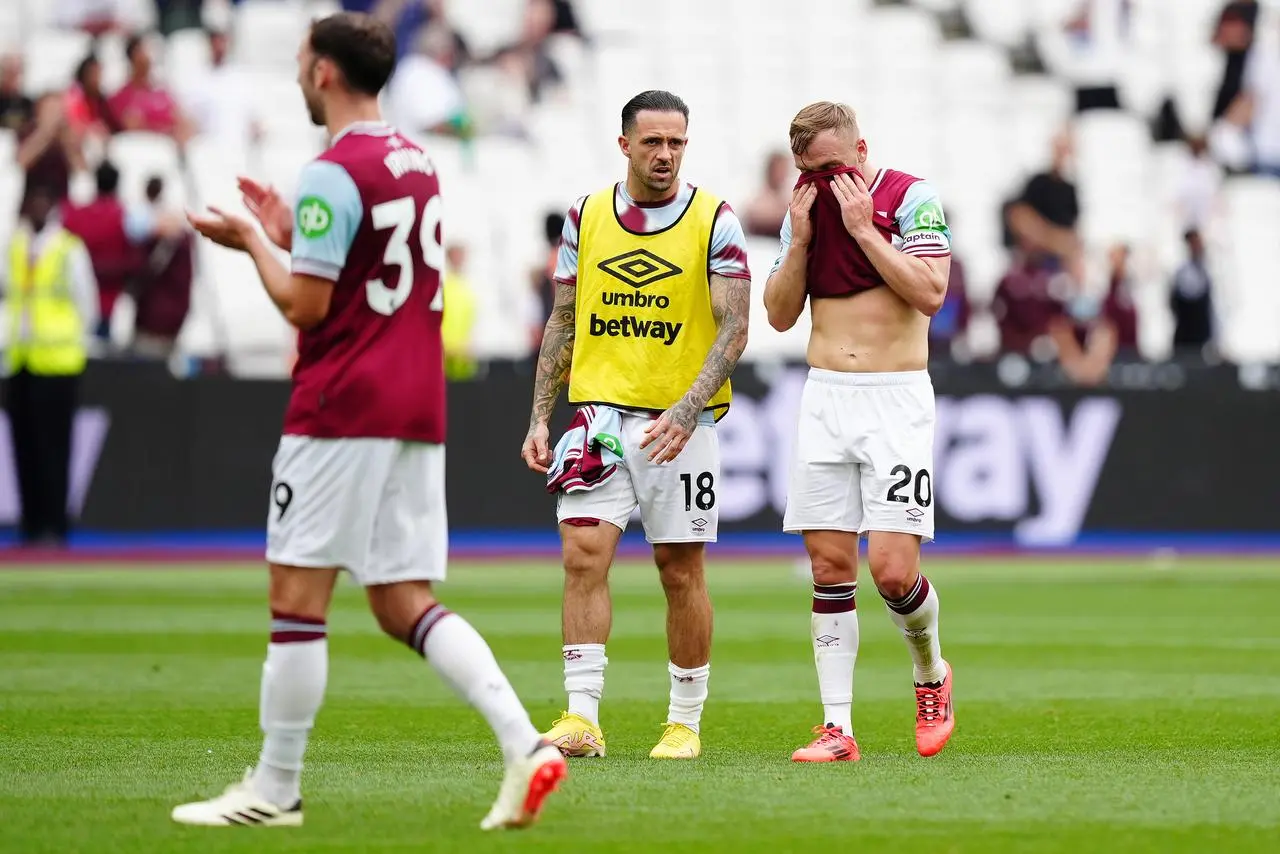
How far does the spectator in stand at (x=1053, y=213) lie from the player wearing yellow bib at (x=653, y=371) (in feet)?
51.4

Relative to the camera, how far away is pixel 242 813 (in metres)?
6.12

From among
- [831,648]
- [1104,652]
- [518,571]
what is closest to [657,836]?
[831,648]

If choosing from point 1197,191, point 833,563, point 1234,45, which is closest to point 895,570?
point 833,563

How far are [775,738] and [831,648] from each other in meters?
0.65

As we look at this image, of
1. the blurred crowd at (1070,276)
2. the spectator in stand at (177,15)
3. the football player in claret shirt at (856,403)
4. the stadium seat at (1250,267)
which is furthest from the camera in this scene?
the stadium seat at (1250,267)

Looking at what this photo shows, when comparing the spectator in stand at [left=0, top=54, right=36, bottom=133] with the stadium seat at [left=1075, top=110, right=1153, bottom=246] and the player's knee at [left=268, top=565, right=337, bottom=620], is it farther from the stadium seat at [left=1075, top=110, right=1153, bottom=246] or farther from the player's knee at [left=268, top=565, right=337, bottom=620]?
the player's knee at [left=268, top=565, right=337, bottom=620]

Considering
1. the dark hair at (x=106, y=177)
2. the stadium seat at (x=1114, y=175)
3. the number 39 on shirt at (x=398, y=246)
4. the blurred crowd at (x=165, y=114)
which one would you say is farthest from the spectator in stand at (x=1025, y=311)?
the number 39 on shirt at (x=398, y=246)

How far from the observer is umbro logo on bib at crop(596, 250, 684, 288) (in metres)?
8.25

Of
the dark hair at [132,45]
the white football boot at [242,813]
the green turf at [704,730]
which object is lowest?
the green turf at [704,730]

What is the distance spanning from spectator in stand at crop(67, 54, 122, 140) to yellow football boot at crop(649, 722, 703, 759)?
51.6 feet

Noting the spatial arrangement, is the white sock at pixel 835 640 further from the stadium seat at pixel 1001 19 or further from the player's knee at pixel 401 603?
the stadium seat at pixel 1001 19

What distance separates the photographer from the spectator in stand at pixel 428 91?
2394 cm

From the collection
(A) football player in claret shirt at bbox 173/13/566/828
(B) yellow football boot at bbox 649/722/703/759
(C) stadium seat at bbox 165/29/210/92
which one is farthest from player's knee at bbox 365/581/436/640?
(C) stadium seat at bbox 165/29/210/92

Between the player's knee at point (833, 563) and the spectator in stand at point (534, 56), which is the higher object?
the spectator in stand at point (534, 56)
